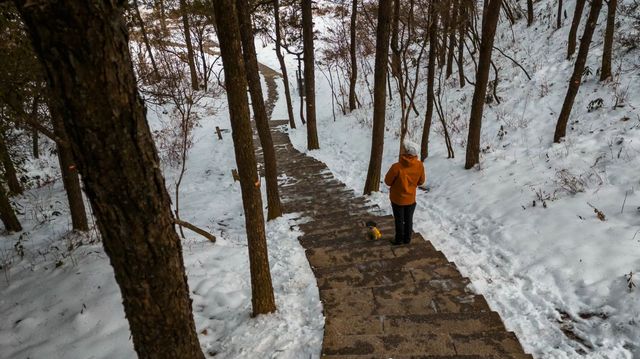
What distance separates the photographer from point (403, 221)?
5766 millimetres

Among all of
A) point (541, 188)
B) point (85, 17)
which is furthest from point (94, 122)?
point (541, 188)

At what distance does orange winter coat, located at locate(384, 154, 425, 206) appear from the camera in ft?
18.1

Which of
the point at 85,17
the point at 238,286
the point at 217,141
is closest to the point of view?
the point at 85,17

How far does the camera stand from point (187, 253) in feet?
19.6

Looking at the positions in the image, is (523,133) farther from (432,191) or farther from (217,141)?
(217,141)

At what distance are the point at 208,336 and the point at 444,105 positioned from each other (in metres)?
12.2

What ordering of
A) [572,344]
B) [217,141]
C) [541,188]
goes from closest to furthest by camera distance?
1. [572,344]
2. [541,188]
3. [217,141]

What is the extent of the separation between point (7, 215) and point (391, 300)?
1002 centimetres

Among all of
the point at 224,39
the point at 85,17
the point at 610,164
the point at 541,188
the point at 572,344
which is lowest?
the point at 572,344

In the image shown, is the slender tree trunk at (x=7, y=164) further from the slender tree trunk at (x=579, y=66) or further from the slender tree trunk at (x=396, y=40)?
the slender tree trunk at (x=579, y=66)

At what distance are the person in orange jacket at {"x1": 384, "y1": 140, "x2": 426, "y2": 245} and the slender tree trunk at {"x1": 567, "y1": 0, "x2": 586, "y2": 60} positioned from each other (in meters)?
7.84

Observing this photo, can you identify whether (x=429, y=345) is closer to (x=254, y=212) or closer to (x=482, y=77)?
(x=254, y=212)

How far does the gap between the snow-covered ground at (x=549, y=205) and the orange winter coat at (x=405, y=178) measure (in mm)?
1066

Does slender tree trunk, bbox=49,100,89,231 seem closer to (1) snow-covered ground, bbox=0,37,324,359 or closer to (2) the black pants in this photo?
(1) snow-covered ground, bbox=0,37,324,359
